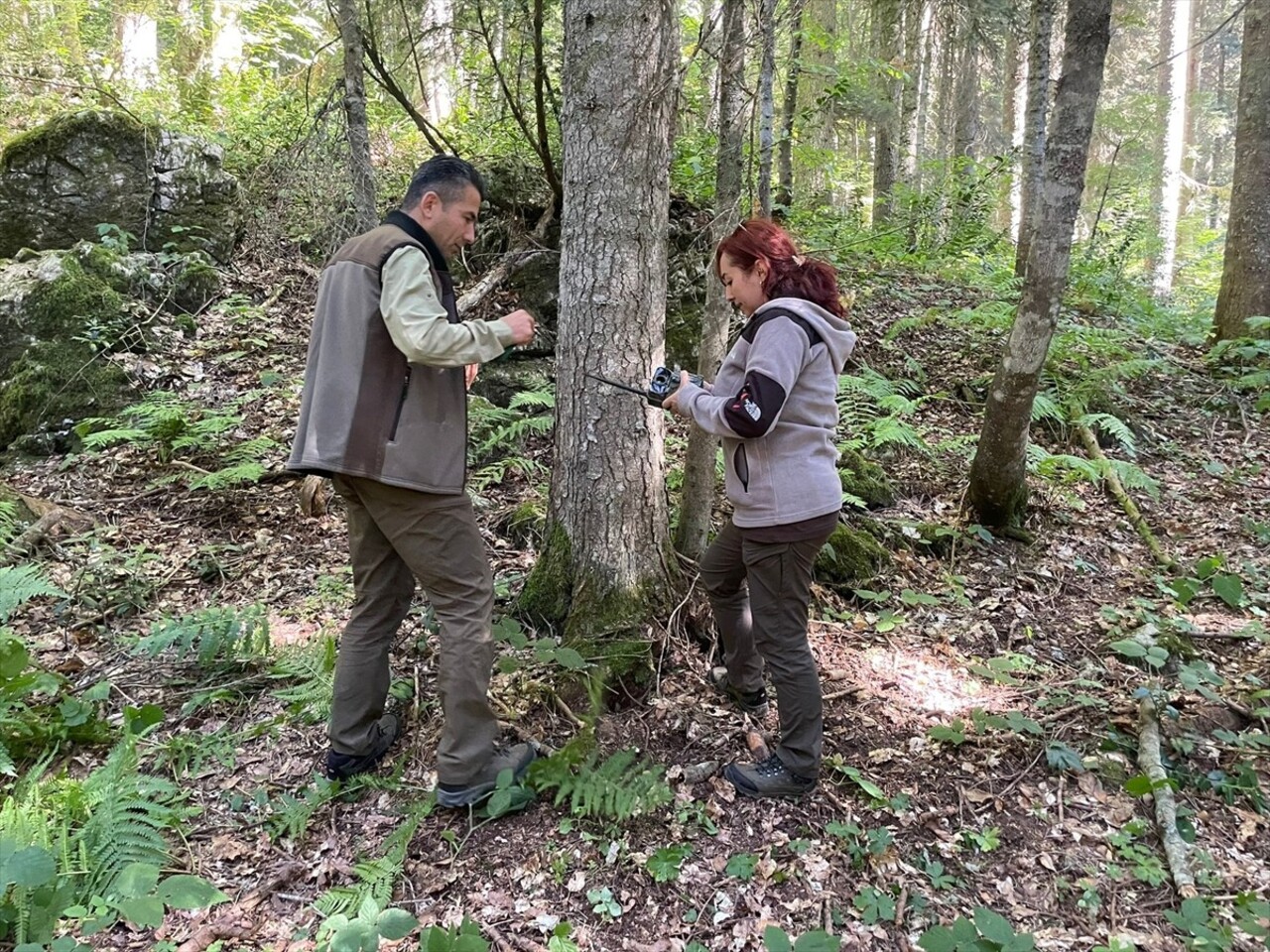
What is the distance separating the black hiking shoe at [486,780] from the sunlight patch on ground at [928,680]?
72.8 inches

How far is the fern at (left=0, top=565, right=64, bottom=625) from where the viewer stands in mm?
3598

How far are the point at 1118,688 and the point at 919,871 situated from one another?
1.68 m

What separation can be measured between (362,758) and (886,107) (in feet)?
42.4

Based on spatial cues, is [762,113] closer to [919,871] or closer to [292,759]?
[919,871]

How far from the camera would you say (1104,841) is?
273 centimetres

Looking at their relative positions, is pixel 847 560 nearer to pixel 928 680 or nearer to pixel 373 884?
pixel 928 680

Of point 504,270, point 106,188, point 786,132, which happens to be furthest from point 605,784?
point 106,188

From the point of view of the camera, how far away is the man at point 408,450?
2.66 metres

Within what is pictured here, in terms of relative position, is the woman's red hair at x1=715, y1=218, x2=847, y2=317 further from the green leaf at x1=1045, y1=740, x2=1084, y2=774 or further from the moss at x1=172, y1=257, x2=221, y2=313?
the moss at x1=172, y1=257, x2=221, y2=313

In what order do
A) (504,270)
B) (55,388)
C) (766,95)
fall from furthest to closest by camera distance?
(504,270), (55,388), (766,95)

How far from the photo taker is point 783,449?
2.82 m

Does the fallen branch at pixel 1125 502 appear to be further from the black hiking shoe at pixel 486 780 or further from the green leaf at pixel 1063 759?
the black hiking shoe at pixel 486 780

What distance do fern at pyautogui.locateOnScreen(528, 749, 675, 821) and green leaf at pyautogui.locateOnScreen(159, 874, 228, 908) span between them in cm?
111

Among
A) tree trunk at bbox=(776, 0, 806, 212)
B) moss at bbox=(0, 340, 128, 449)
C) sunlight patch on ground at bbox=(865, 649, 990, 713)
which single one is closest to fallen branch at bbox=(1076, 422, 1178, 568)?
sunlight patch on ground at bbox=(865, 649, 990, 713)
